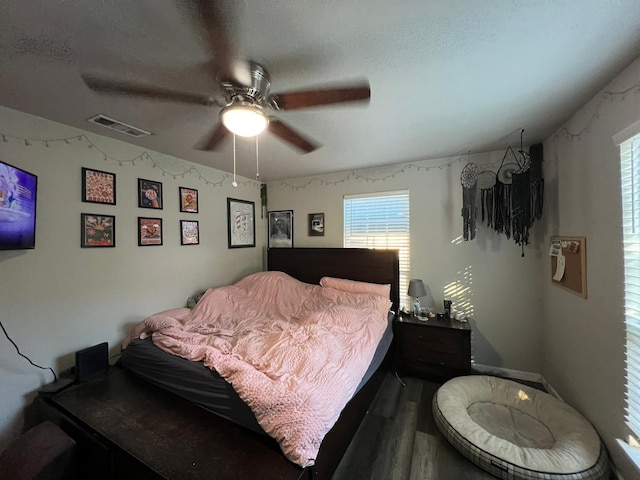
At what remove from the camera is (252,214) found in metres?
3.97

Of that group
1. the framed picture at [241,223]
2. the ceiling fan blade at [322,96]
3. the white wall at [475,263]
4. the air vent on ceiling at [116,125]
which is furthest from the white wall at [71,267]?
the white wall at [475,263]

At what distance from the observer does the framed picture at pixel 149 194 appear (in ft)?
8.42

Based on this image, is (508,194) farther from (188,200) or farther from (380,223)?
(188,200)

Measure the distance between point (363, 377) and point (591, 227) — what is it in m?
1.97

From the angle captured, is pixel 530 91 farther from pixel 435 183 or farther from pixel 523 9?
pixel 435 183

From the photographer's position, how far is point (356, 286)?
10.2ft

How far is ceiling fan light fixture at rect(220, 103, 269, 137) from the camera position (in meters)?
1.38

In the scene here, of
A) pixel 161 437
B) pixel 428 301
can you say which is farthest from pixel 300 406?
pixel 428 301

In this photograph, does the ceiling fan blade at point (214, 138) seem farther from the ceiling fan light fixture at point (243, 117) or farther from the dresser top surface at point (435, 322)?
the dresser top surface at point (435, 322)

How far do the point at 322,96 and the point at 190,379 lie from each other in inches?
77.1

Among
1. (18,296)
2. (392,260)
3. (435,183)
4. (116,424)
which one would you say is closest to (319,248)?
(392,260)

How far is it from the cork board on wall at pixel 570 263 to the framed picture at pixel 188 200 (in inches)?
147

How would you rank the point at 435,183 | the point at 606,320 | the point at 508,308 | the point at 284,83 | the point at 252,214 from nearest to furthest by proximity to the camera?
the point at 284,83 < the point at 606,320 < the point at 508,308 < the point at 435,183 < the point at 252,214

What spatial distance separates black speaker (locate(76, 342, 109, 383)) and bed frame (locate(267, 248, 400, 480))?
198 cm
